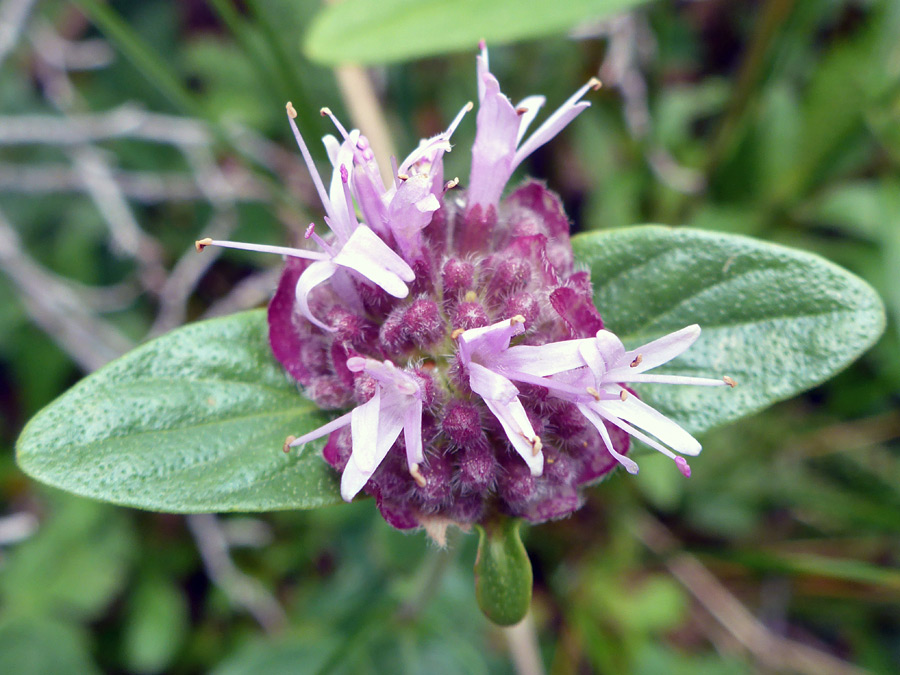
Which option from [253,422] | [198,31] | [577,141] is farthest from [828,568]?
[198,31]

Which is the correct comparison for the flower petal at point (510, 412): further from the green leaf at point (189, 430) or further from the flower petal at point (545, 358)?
the green leaf at point (189, 430)

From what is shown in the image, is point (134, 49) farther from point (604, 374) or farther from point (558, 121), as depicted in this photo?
point (604, 374)

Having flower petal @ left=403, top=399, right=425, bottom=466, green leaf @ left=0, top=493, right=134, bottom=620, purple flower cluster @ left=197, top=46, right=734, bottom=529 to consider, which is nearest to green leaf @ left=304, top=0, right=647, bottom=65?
purple flower cluster @ left=197, top=46, right=734, bottom=529

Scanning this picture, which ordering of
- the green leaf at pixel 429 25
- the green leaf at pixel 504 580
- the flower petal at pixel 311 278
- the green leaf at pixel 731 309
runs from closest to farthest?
the flower petal at pixel 311 278 < the green leaf at pixel 504 580 < the green leaf at pixel 731 309 < the green leaf at pixel 429 25

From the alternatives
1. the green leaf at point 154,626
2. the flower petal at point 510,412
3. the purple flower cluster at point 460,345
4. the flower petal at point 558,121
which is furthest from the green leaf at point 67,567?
the flower petal at point 558,121

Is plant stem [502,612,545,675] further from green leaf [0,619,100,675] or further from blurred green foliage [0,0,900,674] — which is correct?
green leaf [0,619,100,675]

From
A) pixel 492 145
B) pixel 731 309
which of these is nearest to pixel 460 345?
pixel 492 145
